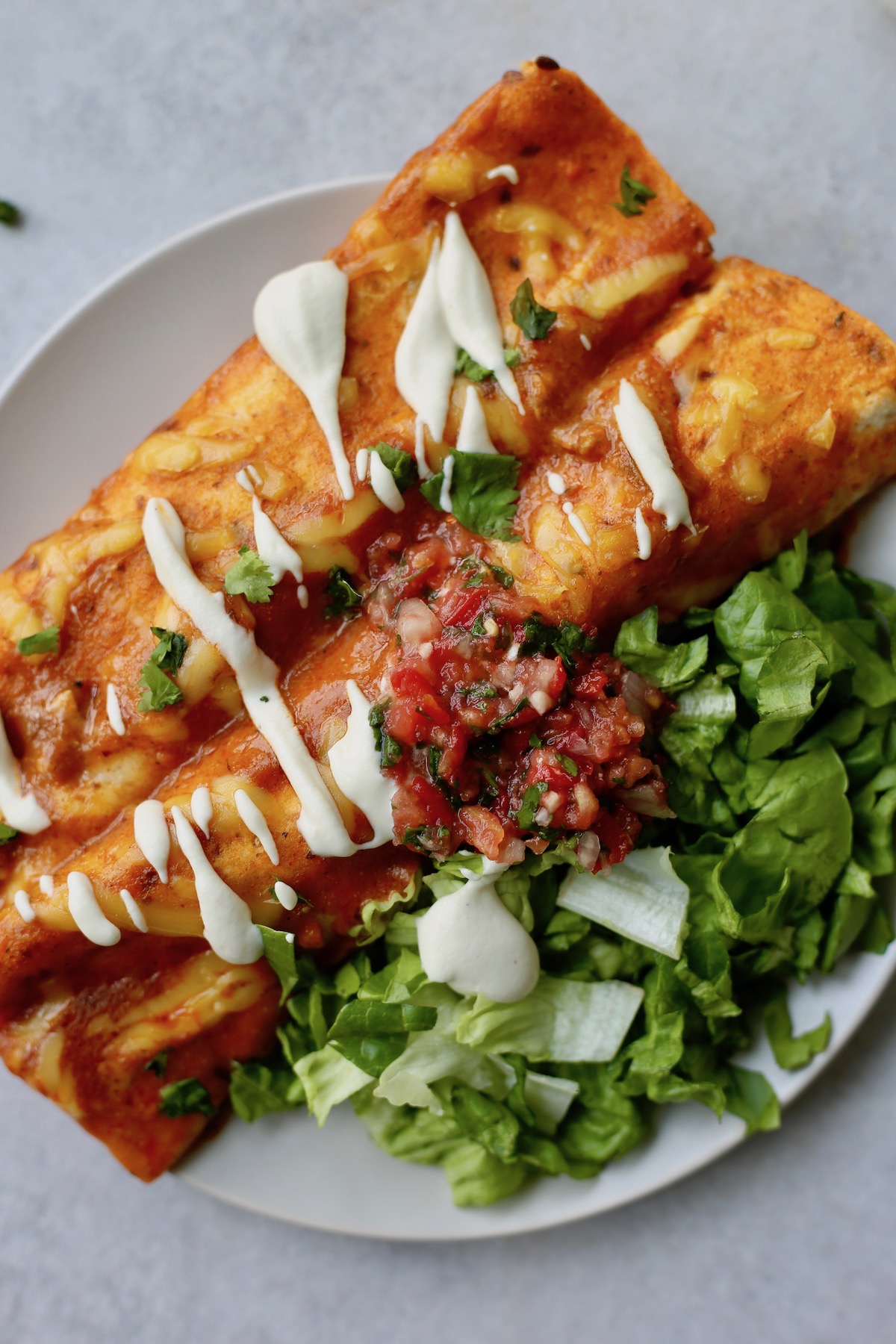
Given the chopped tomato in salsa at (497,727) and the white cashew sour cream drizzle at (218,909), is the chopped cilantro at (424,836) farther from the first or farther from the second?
the white cashew sour cream drizzle at (218,909)

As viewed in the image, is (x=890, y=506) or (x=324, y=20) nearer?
(x=890, y=506)

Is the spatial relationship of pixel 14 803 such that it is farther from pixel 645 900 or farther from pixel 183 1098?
pixel 645 900

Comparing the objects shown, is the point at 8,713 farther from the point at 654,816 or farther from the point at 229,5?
the point at 229,5

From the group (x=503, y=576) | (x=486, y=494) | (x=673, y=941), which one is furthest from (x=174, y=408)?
(x=673, y=941)

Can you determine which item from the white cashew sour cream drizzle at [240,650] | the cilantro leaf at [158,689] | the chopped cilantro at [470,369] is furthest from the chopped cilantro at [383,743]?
the chopped cilantro at [470,369]

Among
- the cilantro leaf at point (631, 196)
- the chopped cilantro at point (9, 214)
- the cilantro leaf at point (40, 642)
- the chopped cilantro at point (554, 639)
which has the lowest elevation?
the chopped cilantro at point (554, 639)

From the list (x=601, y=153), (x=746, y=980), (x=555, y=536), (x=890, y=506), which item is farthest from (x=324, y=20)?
(x=746, y=980)

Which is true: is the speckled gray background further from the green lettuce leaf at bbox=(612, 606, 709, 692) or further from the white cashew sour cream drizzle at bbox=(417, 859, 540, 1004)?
the green lettuce leaf at bbox=(612, 606, 709, 692)
